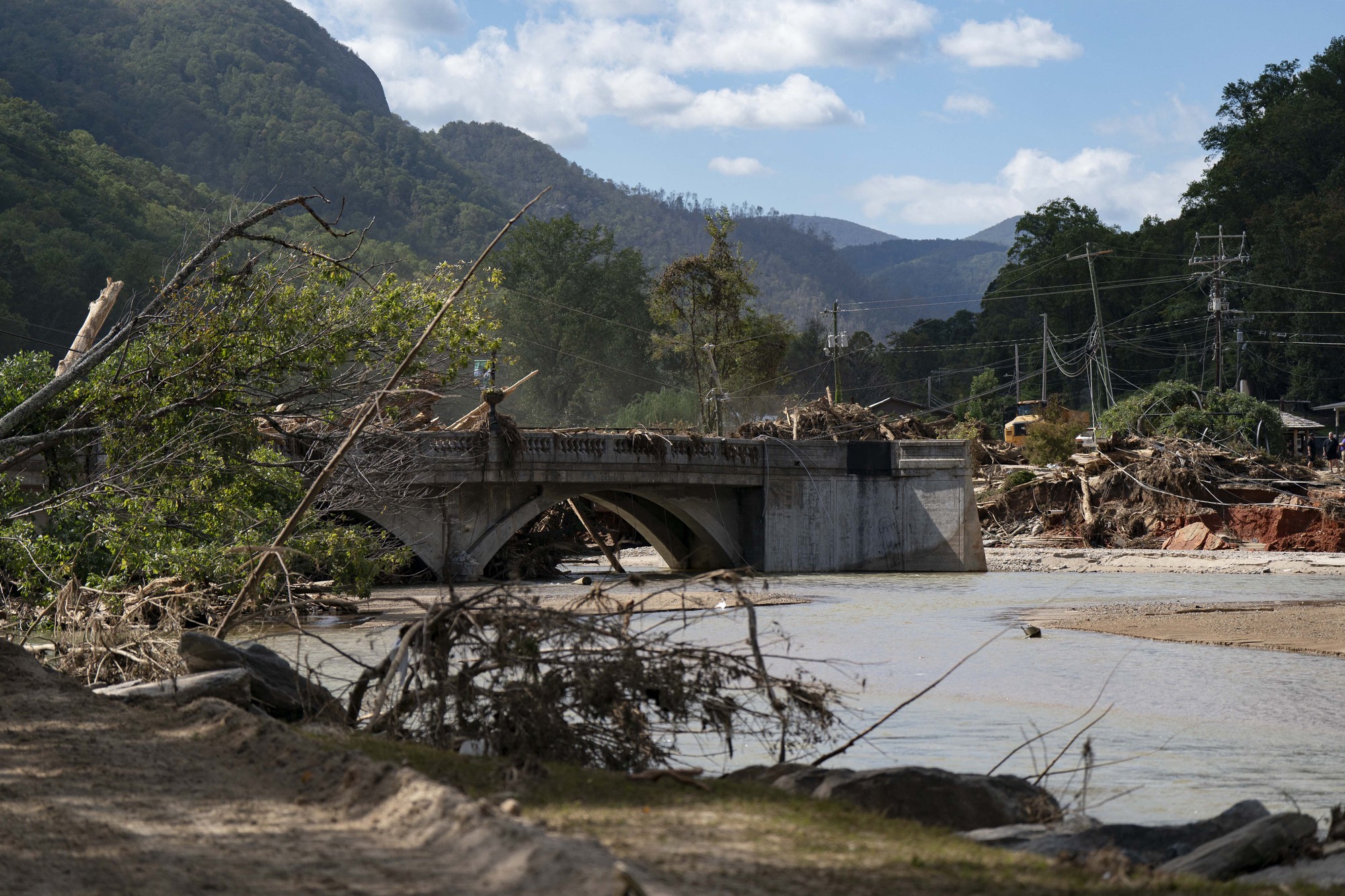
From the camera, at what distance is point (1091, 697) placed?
1338 centimetres

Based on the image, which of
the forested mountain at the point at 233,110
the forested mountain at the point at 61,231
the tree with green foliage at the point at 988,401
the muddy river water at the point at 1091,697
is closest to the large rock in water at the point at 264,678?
the muddy river water at the point at 1091,697

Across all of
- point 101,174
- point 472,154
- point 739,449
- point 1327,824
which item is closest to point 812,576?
point 739,449

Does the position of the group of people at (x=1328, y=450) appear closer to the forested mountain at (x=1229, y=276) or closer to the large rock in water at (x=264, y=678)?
the forested mountain at (x=1229, y=276)

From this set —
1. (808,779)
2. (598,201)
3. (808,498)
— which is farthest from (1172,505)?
(598,201)

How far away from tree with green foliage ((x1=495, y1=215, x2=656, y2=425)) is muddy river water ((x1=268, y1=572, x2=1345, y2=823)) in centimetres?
6003

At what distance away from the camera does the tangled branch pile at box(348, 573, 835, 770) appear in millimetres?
7152

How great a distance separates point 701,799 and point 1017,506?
37.5 meters

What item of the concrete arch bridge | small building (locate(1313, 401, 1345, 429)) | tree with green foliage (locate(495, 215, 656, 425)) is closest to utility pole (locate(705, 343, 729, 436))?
the concrete arch bridge

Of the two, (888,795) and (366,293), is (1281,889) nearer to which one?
(888,795)

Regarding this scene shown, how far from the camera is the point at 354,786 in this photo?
5.56 m

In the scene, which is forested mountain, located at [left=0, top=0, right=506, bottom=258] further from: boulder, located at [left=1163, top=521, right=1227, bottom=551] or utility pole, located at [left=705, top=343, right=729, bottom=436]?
boulder, located at [left=1163, top=521, right=1227, bottom=551]

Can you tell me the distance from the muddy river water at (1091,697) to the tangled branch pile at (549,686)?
497 mm

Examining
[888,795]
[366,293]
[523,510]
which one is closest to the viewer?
[888,795]

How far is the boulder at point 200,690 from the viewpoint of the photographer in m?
7.95
